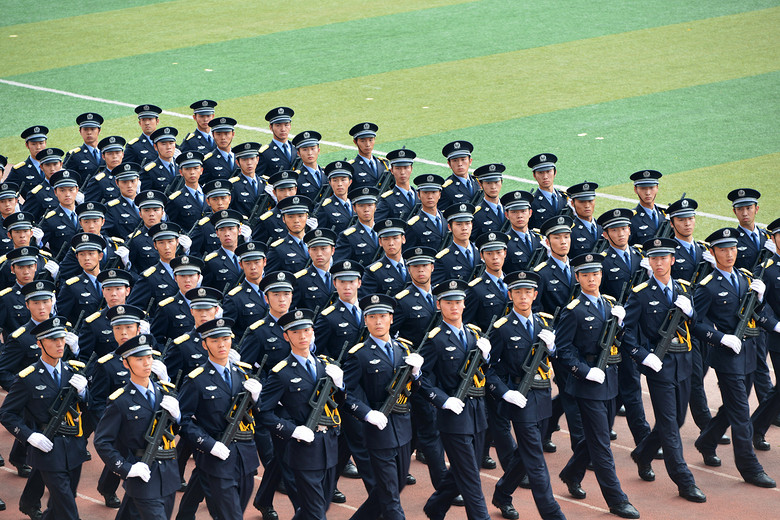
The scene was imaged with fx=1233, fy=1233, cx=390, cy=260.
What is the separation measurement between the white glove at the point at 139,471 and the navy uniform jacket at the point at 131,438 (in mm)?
101

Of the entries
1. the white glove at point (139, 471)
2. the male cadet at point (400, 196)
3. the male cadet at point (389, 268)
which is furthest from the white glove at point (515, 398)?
the male cadet at point (400, 196)

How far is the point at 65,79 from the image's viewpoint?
26.5m

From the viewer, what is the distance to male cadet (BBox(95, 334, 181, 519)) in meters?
8.73

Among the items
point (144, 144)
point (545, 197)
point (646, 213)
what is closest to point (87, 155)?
point (144, 144)

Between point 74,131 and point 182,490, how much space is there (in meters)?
13.8

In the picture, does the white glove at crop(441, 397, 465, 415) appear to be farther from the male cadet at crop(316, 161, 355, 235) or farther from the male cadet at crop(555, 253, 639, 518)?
the male cadet at crop(316, 161, 355, 235)

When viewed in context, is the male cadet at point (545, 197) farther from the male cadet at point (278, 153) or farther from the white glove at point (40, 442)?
the white glove at point (40, 442)

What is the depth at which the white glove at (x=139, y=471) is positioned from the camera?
28.2ft

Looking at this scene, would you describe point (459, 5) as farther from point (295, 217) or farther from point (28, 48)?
point (295, 217)

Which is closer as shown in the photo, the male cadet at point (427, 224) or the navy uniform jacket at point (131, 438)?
the navy uniform jacket at point (131, 438)

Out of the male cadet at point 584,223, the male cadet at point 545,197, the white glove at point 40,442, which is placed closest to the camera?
the white glove at point 40,442

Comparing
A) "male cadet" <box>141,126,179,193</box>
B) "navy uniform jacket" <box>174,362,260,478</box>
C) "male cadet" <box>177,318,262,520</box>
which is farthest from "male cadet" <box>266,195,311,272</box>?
"navy uniform jacket" <box>174,362,260,478</box>

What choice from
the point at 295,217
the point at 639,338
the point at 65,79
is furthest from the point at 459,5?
the point at 639,338

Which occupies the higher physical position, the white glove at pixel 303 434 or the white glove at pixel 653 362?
the white glove at pixel 303 434
